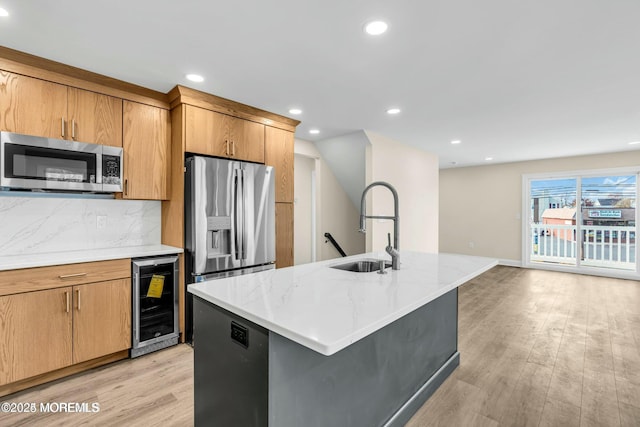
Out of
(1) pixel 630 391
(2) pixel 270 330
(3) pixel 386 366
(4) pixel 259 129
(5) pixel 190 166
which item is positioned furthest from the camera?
(4) pixel 259 129

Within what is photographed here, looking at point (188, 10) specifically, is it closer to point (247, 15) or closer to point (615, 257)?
point (247, 15)

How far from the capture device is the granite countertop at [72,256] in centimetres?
200

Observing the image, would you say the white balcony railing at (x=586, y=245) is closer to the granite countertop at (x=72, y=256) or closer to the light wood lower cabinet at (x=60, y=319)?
the granite countertop at (x=72, y=256)

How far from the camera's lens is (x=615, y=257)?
19.1 feet

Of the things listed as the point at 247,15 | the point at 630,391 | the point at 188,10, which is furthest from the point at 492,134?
the point at 188,10

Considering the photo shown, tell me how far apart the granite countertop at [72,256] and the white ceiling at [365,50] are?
4.83ft

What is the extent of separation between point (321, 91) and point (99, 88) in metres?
1.87

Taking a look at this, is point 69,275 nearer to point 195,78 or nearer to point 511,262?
point 195,78

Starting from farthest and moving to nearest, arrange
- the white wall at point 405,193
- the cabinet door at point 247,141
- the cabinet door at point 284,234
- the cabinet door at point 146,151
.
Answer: the white wall at point 405,193 < the cabinet door at point 284,234 < the cabinet door at point 247,141 < the cabinet door at point 146,151

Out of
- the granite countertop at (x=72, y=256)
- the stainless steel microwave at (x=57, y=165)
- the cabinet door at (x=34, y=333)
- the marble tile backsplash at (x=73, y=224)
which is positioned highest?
the stainless steel microwave at (x=57, y=165)

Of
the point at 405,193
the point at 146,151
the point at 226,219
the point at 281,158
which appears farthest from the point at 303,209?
the point at 146,151

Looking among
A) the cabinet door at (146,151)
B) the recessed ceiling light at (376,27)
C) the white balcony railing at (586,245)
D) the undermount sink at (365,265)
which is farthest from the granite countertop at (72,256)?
the white balcony railing at (586,245)

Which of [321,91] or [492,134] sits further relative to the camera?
[492,134]

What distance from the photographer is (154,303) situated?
8.57 feet
